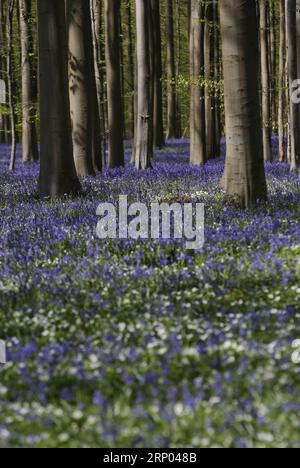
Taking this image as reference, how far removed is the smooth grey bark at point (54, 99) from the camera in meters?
12.1

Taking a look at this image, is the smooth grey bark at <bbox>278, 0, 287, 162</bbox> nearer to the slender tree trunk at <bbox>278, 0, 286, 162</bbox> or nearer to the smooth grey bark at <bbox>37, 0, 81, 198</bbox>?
the slender tree trunk at <bbox>278, 0, 286, 162</bbox>

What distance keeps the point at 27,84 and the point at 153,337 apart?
2014cm

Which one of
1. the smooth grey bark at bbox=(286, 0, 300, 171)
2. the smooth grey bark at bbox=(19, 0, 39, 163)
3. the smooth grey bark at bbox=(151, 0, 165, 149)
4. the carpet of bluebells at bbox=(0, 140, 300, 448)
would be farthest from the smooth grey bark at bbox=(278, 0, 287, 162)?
the carpet of bluebells at bbox=(0, 140, 300, 448)

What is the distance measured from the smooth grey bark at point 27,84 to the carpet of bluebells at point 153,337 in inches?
577

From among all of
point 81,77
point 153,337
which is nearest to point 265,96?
point 81,77

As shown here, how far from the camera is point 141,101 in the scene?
17.8 m

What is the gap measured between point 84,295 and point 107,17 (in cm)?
1590

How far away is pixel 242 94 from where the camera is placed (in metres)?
9.81

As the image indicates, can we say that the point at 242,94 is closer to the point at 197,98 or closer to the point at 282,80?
the point at 197,98

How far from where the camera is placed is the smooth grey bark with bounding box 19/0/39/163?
A: 74.0ft

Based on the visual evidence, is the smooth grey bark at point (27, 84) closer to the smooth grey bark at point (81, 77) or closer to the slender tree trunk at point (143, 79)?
the slender tree trunk at point (143, 79)

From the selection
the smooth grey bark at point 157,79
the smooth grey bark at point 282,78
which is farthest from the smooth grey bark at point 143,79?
the smooth grey bark at point 157,79
